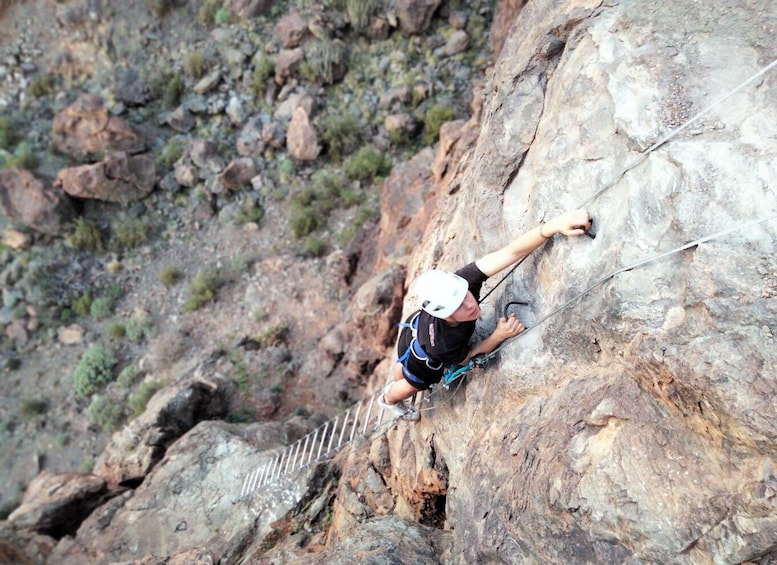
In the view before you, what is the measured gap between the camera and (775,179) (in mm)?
2281

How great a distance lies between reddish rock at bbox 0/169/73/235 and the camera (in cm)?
1209

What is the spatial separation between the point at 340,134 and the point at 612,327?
10.3 meters

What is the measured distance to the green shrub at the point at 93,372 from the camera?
1112 centimetres

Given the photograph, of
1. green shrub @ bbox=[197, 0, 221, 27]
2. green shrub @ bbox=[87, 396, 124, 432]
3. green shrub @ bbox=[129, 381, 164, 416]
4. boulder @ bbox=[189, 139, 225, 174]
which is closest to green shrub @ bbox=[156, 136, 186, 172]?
boulder @ bbox=[189, 139, 225, 174]

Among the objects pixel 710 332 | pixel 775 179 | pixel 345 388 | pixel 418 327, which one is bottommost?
pixel 345 388

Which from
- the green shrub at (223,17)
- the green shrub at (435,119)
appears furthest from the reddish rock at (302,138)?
the green shrub at (223,17)

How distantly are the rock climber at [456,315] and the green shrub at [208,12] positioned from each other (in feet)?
42.2

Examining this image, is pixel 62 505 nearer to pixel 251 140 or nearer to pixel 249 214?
pixel 249 214

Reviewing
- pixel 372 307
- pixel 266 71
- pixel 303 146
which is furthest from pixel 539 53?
pixel 266 71

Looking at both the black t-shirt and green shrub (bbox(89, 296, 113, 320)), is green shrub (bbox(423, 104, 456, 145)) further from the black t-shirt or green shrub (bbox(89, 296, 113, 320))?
the black t-shirt

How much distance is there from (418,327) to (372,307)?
386 centimetres

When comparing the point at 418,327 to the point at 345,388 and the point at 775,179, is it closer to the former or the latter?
the point at 775,179

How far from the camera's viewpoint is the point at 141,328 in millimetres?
11547

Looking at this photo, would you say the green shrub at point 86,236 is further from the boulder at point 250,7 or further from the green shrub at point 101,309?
the boulder at point 250,7
